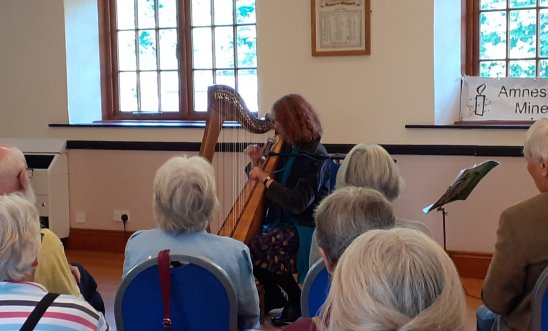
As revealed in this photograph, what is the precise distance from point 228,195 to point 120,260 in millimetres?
1024

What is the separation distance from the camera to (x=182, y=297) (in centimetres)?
209

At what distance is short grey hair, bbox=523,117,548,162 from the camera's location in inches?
92.6

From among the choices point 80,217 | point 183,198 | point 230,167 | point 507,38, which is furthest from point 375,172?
point 80,217

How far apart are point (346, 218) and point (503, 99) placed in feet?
A: 10.7

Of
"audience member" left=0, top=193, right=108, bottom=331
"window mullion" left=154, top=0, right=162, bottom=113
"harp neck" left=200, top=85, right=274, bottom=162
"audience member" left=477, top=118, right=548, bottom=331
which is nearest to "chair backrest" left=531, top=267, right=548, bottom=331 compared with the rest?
"audience member" left=477, top=118, right=548, bottom=331

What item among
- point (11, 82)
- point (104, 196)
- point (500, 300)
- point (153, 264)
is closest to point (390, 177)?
point (500, 300)

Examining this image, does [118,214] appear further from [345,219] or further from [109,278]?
[345,219]

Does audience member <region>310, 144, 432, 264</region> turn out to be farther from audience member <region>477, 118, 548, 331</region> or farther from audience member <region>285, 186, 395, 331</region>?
audience member <region>285, 186, 395, 331</region>

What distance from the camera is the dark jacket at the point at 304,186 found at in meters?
3.53

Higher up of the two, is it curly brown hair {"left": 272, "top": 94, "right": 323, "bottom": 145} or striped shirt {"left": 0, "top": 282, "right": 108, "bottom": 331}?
curly brown hair {"left": 272, "top": 94, "right": 323, "bottom": 145}

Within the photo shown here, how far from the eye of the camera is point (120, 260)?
522cm

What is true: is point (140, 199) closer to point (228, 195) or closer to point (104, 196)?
point (104, 196)

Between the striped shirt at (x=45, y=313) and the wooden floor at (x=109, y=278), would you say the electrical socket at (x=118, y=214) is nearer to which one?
the wooden floor at (x=109, y=278)

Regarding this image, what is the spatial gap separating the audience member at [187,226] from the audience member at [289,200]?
3.66 feet
